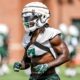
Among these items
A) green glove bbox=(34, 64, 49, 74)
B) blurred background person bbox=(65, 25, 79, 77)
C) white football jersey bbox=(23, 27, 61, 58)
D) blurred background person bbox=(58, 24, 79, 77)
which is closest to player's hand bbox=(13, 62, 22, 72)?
white football jersey bbox=(23, 27, 61, 58)

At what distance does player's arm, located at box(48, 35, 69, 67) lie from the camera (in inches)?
258

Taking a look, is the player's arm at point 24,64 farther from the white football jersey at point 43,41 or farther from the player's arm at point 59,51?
the player's arm at point 59,51

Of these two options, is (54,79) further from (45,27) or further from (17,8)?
(17,8)

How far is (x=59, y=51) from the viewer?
665 centimetres

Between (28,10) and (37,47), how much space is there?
455mm

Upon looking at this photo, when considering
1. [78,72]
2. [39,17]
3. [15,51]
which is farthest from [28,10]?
[15,51]

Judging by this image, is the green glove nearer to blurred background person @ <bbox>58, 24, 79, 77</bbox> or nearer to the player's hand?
the player's hand

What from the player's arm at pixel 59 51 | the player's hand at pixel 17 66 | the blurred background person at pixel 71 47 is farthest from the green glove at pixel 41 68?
the blurred background person at pixel 71 47

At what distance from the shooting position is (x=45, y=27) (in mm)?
6750

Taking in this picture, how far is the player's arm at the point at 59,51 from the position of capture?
21.5ft

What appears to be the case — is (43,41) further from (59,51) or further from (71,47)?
(71,47)

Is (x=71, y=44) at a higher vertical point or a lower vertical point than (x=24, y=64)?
lower

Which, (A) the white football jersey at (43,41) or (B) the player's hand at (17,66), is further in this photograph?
(B) the player's hand at (17,66)

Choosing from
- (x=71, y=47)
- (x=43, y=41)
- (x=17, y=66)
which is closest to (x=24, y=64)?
(x=17, y=66)
